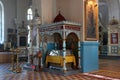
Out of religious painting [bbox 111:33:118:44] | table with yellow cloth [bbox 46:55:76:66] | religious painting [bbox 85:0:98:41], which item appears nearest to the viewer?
table with yellow cloth [bbox 46:55:76:66]

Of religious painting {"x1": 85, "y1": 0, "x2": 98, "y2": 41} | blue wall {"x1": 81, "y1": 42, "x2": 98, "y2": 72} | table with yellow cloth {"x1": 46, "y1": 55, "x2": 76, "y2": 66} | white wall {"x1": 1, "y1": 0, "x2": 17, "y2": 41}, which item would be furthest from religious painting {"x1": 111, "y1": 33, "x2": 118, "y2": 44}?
white wall {"x1": 1, "y1": 0, "x2": 17, "y2": 41}

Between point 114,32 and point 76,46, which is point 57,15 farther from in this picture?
point 114,32

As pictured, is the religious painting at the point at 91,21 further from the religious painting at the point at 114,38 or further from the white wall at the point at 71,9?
the religious painting at the point at 114,38

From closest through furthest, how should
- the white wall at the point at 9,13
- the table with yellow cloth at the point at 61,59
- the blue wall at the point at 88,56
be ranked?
the table with yellow cloth at the point at 61,59, the blue wall at the point at 88,56, the white wall at the point at 9,13

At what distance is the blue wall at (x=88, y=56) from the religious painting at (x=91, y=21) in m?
0.29

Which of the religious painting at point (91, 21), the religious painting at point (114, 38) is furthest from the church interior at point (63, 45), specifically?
the religious painting at point (114, 38)

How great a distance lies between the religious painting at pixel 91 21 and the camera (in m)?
7.99

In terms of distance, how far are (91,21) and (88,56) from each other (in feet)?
4.87

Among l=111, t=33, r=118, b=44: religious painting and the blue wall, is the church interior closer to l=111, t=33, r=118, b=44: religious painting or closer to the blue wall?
the blue wall

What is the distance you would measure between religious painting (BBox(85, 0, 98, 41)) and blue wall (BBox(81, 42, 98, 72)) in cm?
29

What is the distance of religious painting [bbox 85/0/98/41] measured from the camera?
26.2 feet

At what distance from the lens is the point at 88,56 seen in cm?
799

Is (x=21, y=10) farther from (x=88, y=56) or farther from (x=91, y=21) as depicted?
(x=88, y=56)

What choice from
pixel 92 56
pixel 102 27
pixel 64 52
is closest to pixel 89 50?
pixel 92 56
